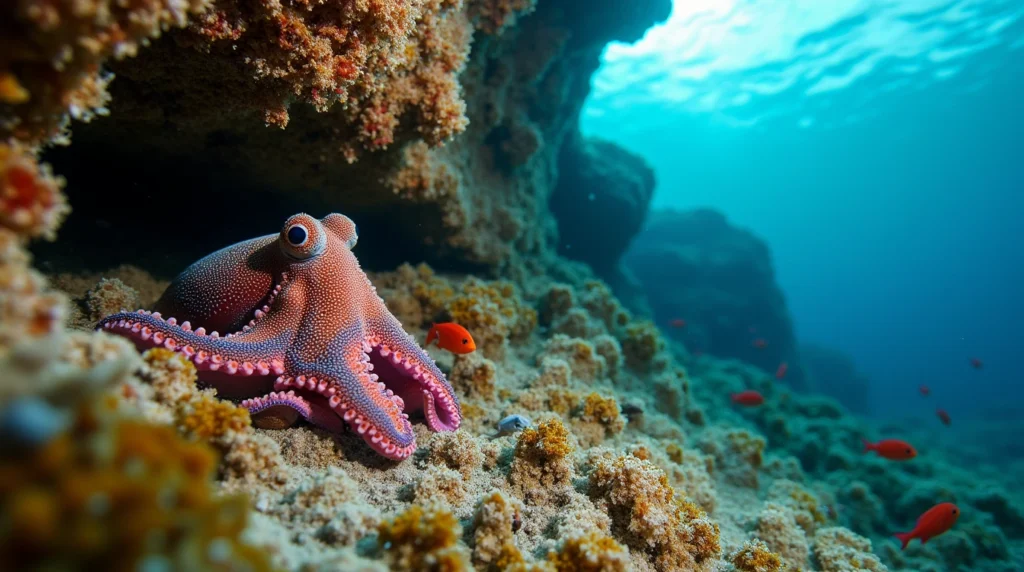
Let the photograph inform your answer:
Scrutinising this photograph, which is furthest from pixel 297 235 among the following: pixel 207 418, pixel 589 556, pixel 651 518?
pixel 651 518

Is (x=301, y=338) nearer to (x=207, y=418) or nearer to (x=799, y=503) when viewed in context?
(x=207, y=418)

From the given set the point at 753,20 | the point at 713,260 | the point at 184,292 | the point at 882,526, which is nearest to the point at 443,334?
the point at 184,292

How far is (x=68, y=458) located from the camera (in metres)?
0.91

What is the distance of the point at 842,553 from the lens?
382 cm

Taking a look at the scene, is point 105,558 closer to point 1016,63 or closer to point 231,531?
point 231,531

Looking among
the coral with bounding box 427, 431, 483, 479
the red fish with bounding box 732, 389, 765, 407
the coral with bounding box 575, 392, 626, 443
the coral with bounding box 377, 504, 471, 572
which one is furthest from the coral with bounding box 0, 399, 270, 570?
the red fish with bounding box 732, 389, 765, 407

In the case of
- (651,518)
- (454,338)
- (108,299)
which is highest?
(454,338)

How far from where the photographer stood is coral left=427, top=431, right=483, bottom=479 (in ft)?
9.68

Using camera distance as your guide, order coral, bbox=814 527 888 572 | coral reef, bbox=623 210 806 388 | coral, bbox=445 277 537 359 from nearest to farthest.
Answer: coral, bbox=814 527 888 572 < coral, bbox=445 277 537 359 < coral reef, bbox=623 210 806 388

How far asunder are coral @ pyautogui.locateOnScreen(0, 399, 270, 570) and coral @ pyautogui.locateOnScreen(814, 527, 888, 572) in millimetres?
4473

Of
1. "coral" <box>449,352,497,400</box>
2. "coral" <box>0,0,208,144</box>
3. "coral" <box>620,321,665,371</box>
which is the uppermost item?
"coral" <box>620,321,665,371</box>

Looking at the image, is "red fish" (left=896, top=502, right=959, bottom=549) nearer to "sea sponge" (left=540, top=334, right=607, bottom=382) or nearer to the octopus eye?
"sea sponge" (left=540, top=334, right=607, bottom=382)

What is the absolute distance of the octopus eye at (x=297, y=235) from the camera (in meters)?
2.93

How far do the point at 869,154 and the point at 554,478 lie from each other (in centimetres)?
6962
